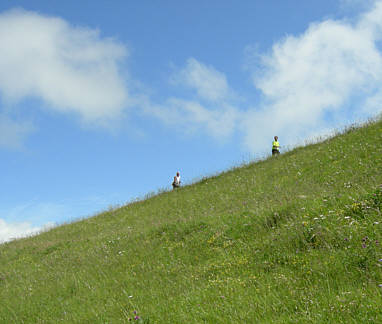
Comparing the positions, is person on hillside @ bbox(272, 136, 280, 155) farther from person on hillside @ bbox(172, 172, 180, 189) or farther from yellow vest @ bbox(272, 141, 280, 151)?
person on hillside @ bbox(172, 172, 180, 189)

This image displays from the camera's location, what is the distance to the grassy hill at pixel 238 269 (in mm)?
5656

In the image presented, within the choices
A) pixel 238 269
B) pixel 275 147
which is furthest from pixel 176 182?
pixel 238 269

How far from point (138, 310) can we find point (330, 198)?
613 cm

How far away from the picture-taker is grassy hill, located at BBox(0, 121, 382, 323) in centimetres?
566

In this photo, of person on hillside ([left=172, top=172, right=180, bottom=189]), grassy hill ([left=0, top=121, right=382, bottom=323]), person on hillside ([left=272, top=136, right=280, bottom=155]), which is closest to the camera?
grassy hill ([left=0, top=121, right=382, bottom=323])

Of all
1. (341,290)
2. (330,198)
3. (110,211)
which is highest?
(110,211)

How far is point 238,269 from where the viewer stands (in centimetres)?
792

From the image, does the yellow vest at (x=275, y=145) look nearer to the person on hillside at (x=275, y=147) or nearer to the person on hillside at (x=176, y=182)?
the person on hillside at (x=275, y=147)

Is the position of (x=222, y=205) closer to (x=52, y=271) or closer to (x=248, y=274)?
(x=52, y=271)

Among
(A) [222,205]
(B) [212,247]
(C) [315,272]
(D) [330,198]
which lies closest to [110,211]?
(A) [222,205]

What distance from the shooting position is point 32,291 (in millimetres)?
11531

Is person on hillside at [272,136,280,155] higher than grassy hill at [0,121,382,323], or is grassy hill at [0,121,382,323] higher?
person on hillside at [272,136,280,155]

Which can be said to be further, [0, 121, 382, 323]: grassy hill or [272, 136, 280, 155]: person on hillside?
[272, 136, 280, 155]: person on hillside

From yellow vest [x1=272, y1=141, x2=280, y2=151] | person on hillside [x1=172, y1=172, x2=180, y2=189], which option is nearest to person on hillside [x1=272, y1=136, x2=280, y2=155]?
yellow vest [x1=272, y1=141, x2=280, y2=151]
